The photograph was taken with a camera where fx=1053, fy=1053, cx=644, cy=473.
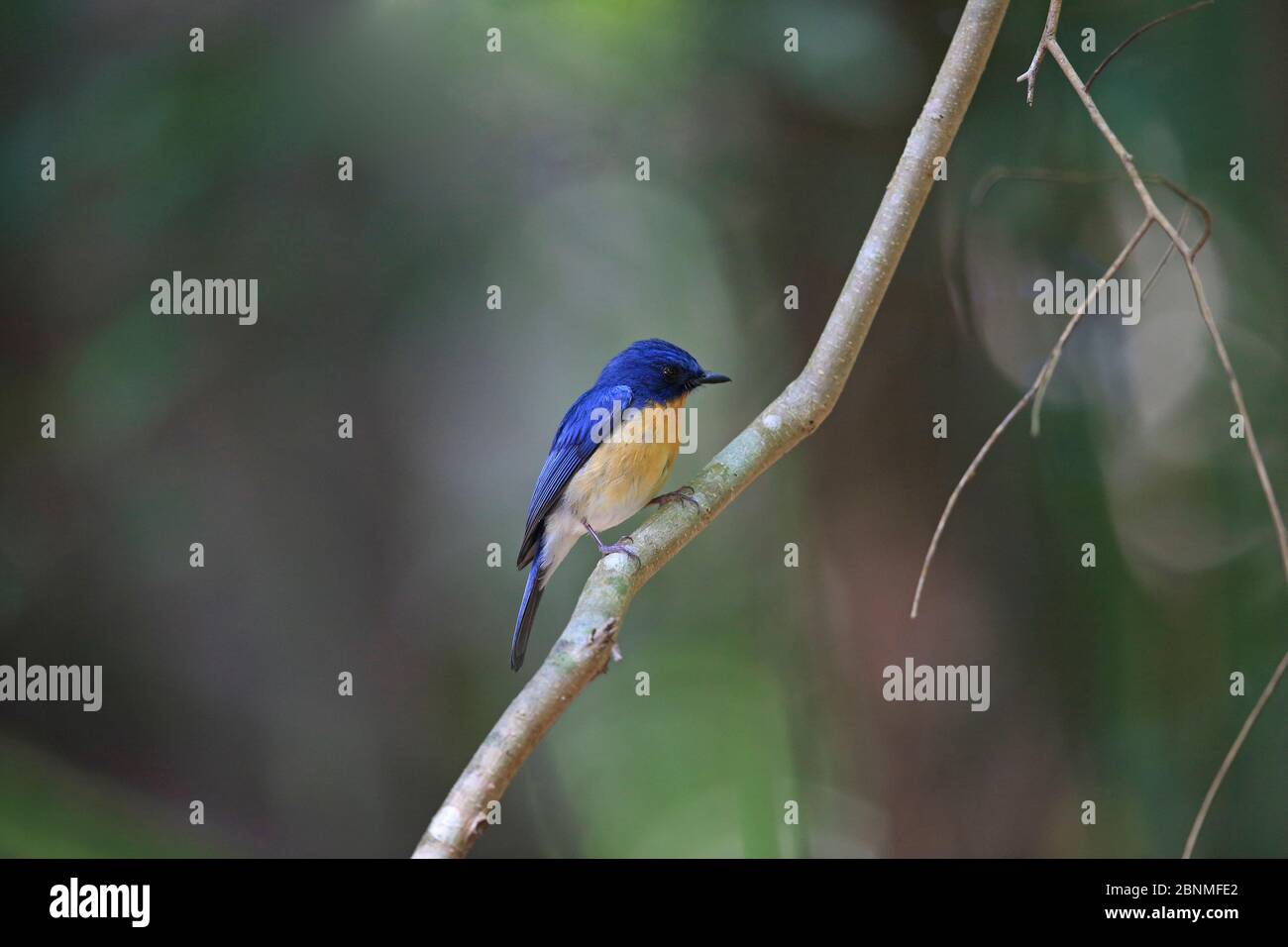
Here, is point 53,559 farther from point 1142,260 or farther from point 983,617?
point 1142,260

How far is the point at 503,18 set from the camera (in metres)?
3.23

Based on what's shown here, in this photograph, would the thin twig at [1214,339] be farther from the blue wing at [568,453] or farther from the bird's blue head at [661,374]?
the blue wing at [568,453]

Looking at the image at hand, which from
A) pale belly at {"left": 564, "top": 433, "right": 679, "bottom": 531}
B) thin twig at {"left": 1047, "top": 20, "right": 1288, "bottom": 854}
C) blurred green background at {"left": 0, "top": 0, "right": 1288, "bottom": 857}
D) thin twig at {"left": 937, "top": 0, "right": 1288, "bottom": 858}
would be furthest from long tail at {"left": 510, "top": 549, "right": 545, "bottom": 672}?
thin twig at {"left": 1047, "top": 20, "right": 1288, "bottom": 854}

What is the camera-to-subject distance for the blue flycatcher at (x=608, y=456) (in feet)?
7.52

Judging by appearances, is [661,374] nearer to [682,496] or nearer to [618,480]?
[618,480]

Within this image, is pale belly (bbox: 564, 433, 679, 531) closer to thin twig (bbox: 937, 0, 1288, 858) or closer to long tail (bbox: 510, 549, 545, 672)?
long tail (bbox: 510, 549, 545, 672)

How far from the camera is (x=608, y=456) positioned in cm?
231

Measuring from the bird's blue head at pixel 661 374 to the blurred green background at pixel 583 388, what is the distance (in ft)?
2.06

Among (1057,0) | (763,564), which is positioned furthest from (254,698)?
(1057,0)

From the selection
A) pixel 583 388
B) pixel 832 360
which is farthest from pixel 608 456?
pixel 583 388

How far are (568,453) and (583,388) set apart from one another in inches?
26.3

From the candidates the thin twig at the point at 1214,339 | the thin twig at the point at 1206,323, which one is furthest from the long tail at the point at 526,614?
the thin twig at the point at 1214,339

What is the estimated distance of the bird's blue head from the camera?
94.6 inches

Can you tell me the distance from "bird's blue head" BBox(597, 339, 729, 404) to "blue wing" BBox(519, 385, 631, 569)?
3 centimetres
